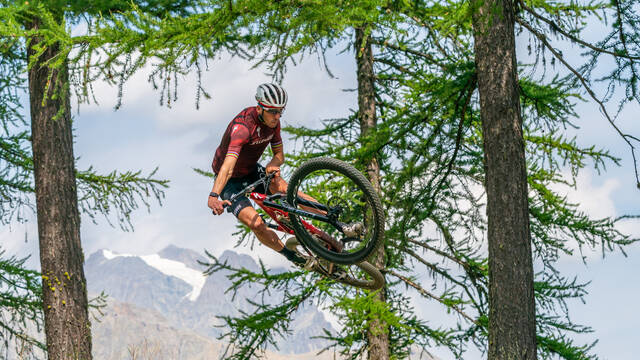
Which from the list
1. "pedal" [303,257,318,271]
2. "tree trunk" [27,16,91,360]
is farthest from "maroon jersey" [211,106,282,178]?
"tree trunk" [27,16,91,360]

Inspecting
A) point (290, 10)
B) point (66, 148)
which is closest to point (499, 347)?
point (290, 10)

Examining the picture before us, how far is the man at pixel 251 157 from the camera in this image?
5.61m

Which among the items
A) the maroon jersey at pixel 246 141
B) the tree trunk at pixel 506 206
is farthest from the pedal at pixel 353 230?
the tree trunk at pixel 506 206

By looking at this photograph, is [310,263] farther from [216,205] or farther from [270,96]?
[270,96]

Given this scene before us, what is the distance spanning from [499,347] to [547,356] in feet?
14.6

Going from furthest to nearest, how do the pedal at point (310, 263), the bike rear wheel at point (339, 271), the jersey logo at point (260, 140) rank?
1. the bike rear wheel at point (339, 271)
2. the pedal at point (310, 263)
3. the jersey logo at point (260, 140)

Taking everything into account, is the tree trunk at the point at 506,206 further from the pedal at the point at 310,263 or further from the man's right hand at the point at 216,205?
the man's right hand at the point at 216,205

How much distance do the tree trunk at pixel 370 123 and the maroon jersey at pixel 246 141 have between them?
4.21 metres

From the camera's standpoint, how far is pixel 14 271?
38.7ft

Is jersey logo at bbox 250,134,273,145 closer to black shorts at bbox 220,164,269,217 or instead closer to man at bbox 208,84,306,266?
man at bbox 208,84,306,266

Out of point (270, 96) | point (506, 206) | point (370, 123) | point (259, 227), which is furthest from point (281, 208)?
point (370, 123)

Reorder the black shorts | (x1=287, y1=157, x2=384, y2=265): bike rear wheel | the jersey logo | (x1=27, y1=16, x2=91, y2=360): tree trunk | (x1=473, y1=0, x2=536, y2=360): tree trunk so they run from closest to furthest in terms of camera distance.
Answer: (x1=287, y1=157, x2=384, y2=265): bike rear wheel, the jersey logo, the black shorts, (x1=473, y1=0, x2=536, y2=360): tree trunk, (x1=27, y1=16, x2=91, y2=360): tree trunk

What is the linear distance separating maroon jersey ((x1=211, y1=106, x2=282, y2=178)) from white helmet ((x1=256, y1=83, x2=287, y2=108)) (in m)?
0.28

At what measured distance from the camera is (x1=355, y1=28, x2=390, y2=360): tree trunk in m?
10.3
